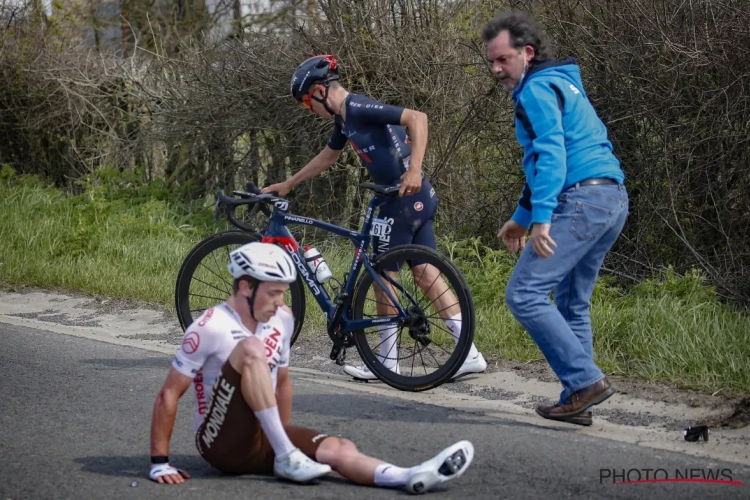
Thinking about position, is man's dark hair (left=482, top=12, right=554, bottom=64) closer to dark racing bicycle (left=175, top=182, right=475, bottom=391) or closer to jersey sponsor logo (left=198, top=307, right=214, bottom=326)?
dark racing bicycle (left=175, top=182, right=475, bottom=391)

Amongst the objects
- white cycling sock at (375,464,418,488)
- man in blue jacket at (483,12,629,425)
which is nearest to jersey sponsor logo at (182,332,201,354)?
white cycling sock at (375,464,418,488)

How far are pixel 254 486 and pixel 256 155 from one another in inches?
288

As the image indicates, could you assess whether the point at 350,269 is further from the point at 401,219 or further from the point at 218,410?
the point at 218,410

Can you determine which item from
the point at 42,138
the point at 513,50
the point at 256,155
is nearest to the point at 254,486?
the point at 513,50

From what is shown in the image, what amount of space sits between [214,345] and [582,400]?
2048 mm

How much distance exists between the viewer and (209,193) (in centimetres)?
1236

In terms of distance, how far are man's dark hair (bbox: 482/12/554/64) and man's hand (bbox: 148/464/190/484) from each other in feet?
8.79

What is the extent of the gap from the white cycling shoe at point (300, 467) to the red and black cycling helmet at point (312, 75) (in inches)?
108

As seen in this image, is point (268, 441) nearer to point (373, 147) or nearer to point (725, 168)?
point (373, 147)

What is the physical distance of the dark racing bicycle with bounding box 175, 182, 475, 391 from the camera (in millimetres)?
6234

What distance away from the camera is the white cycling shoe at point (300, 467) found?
4531mm

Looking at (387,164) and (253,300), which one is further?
(387,164)

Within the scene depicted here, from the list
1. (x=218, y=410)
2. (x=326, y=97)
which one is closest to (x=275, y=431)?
(x=218, y=410)

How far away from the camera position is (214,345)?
4480mm
